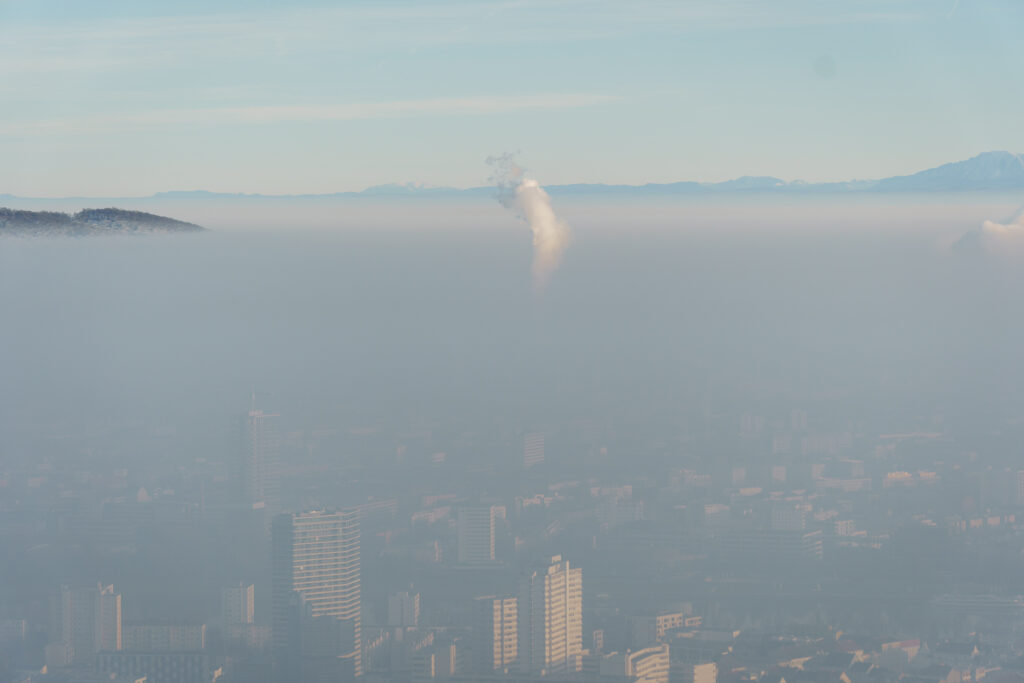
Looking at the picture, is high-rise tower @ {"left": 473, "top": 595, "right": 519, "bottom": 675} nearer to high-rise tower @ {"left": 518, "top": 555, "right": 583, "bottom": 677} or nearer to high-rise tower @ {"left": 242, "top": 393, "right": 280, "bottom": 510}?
high-rise tower @ {"left": 518, "top": 555, "right": 583, "bottom": 677}

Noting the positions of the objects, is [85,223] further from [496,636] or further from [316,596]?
[496,636]

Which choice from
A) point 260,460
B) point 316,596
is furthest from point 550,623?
point 260,460

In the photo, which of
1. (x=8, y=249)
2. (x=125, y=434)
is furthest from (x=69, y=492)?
(x=8, y=249)

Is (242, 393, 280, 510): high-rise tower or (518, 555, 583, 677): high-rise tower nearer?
(518, 555, 583, 677): high-rise tower

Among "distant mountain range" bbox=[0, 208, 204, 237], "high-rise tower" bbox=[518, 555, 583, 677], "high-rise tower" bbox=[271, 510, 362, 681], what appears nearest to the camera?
"high-rise tower" bbox=[518, 555, 583, 677]

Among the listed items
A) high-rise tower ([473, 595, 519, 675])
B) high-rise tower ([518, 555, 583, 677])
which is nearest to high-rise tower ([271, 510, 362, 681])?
high-rise tower ([473, 595, 519, 675])

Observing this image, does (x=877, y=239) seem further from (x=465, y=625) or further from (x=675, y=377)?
(x=465, y=625)

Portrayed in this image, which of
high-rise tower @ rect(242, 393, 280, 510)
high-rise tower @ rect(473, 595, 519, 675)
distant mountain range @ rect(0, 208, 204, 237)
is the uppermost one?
distant mountain range @ rect(0, 208, 204, 237)

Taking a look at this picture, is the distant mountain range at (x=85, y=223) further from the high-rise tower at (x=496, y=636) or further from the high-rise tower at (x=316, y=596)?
the high-rise tower at (x=496, y=636)

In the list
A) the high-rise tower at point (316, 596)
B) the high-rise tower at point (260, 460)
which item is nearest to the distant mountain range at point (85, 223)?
the high-rise tower at point (260, 460)
